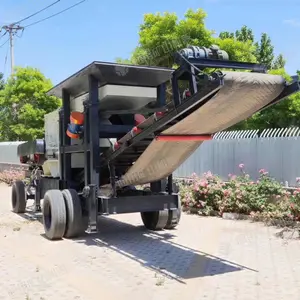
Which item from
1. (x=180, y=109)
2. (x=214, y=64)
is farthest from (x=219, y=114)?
(x=214, y=64)

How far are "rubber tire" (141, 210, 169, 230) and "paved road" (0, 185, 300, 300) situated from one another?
0.63 ft

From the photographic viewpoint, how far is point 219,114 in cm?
527

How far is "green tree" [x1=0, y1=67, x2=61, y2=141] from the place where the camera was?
24.4 meters

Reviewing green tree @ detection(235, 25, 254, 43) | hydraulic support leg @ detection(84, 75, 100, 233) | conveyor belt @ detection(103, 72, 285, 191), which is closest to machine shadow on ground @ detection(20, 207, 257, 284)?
hydraulic support leg @ detection(84, 75, 100, 233)

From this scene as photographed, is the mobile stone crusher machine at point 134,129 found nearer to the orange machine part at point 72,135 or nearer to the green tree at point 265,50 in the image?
the orange machine part at point 72,135

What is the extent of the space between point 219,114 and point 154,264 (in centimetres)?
229

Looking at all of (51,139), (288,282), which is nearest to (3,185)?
(51,139)

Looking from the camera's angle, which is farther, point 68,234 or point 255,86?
point 68,234

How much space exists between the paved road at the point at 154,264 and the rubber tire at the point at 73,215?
0.19 metres

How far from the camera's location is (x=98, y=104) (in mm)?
7695

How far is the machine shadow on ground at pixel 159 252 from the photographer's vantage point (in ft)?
19.3

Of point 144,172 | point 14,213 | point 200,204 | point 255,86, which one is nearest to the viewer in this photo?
point 255,86

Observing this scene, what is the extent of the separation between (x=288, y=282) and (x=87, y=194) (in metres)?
3.47

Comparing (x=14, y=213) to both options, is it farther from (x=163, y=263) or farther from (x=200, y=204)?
(x=163, y=263)
